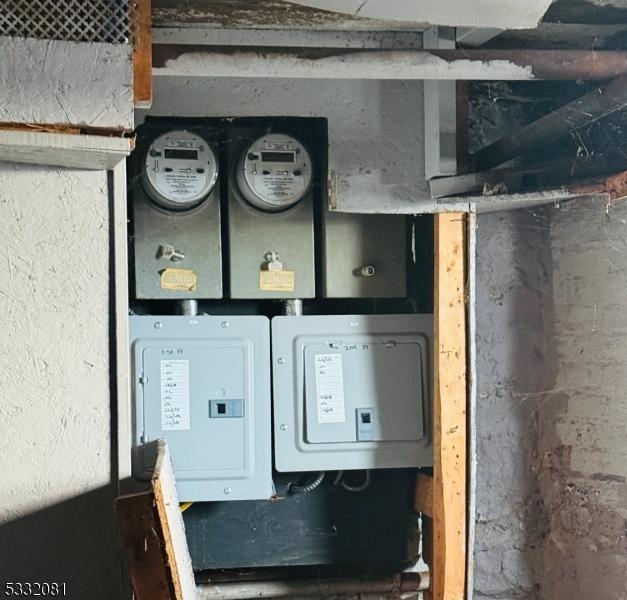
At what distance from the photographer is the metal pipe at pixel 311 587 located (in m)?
2.21

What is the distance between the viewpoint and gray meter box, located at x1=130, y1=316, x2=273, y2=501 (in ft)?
6.60

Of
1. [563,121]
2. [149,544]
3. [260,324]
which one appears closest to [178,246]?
[260,324]

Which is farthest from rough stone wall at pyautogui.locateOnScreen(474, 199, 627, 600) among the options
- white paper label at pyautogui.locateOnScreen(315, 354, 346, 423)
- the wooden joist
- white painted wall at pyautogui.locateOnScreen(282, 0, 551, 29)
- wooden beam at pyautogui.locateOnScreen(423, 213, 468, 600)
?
white painted wall at pyautogui.locateOnScreen(282, 0, 551, 29)

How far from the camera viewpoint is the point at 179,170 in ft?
6.68

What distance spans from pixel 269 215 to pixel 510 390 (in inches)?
36.6

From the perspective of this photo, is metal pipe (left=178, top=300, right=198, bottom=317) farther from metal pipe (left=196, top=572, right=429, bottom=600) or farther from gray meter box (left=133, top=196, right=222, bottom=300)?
metal pipe (left=196, top=572, right=429, bottom=600)

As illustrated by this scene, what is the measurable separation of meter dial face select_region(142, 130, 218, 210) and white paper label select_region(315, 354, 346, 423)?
54 centimetres

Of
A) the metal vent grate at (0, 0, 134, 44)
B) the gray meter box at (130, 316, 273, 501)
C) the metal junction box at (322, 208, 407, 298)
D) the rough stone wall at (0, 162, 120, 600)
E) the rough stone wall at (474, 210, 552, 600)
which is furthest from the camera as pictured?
the rough stone wall at (474, 210, 552, 600)

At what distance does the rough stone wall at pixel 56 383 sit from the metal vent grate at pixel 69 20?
278mm

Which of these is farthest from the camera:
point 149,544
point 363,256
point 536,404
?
point 536,404

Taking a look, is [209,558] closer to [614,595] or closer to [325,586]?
[325,586]

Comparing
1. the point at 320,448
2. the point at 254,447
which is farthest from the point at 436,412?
the point at 254,447

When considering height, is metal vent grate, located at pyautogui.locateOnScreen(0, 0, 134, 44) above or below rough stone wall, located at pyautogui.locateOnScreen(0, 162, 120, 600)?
above

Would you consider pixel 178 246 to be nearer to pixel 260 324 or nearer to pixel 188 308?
pixel 188 308
